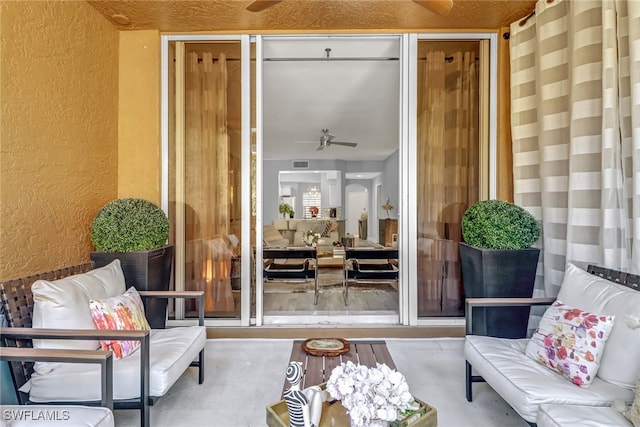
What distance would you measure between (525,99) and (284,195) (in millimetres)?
8280

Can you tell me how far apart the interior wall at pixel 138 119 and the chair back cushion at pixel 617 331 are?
335cm

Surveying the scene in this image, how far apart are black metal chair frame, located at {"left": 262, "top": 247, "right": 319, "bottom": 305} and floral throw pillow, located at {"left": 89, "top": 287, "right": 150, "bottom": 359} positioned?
188 cm

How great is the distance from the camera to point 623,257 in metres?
2.10

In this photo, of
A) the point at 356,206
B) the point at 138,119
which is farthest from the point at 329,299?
the point at 356,206

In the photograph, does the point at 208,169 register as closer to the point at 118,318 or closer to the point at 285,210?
the point at 118,318

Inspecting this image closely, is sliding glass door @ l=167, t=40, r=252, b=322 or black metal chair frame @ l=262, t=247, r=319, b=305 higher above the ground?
sliding glass door @ l=167, t=40, r=252, b=322

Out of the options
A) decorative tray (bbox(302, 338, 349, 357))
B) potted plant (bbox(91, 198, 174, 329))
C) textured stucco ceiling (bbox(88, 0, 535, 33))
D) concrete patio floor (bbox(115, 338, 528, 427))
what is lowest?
concrete patio floor (bbox(115, 338, 528, 427))

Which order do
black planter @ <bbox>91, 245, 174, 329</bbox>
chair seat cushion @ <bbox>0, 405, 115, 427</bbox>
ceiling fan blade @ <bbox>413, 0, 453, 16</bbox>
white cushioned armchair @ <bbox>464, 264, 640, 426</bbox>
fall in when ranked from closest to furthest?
chair seat cushion @ <bbox>0, 405, 115, 427</bbox>
white cushioned armchair @ <bbox>464, 264, 640, 426</bbox>
ceiling fan blade @ <bbox>413, 0, 453, 16</bbox>
black planter @ <bbox>91, 245, 174, 329</bbox>

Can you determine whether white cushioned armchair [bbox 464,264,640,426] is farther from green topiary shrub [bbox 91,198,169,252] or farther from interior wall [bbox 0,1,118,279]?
interior wall [bbox 0,1,118,279]

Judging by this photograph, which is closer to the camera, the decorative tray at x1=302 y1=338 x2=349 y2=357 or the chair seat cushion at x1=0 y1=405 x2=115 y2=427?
the chair seat cushion at x1=0 y1=405 x2=115 y2=427

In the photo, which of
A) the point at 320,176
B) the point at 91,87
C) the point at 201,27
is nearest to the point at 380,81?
the point at 201,27

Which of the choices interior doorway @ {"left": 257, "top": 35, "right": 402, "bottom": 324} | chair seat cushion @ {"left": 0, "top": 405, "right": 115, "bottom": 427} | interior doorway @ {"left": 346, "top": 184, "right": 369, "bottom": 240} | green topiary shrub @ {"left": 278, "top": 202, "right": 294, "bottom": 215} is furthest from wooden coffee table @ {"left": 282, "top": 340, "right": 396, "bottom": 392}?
interior doorway @ {"left": 346, "top": 184, "right": 369, "bottom": 240}

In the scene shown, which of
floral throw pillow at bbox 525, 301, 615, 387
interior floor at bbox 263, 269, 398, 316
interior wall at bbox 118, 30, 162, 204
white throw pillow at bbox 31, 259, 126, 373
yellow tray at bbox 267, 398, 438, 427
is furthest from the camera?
interior floor at bbox 263, 269, 398, 316

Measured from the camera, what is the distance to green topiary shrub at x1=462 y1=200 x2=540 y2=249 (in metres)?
2.57
